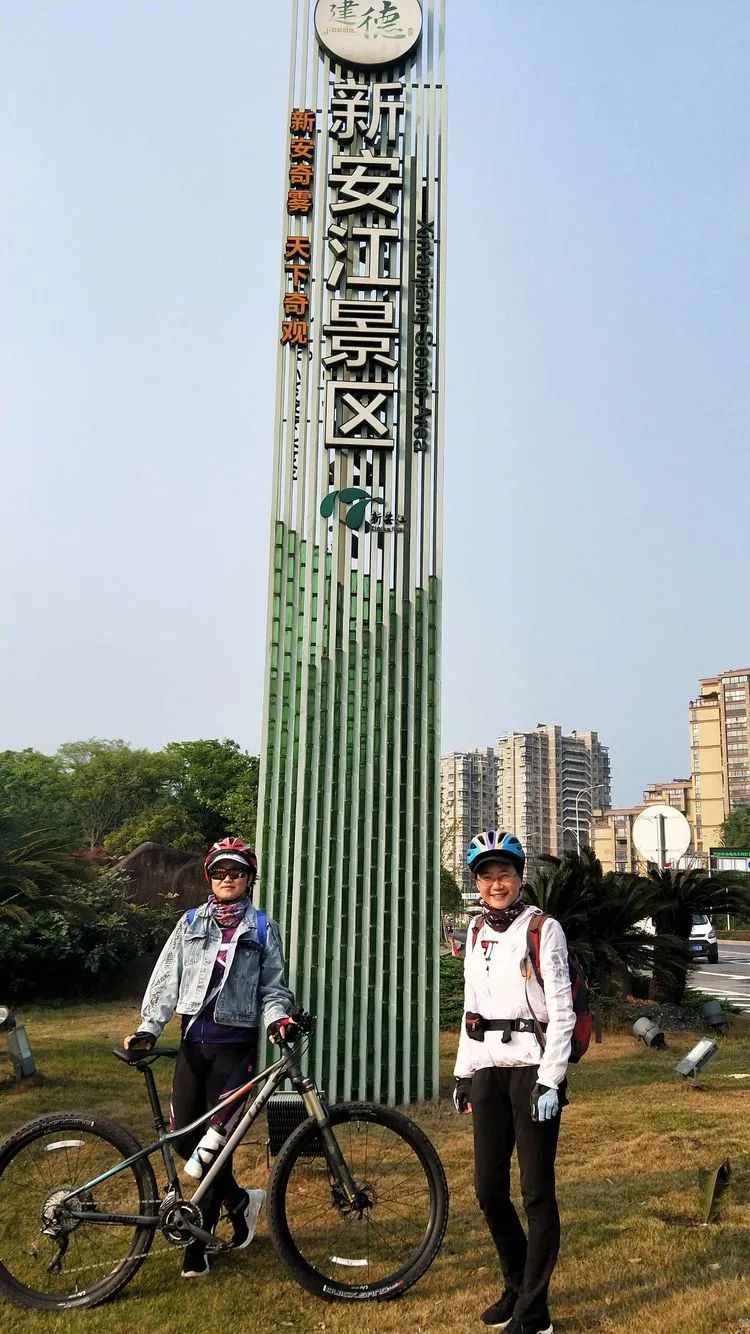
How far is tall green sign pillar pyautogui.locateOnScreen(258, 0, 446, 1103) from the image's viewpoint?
7910 mm

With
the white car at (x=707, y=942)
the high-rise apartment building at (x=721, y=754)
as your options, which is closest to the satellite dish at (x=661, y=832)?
the white car at (x=707, y=942)

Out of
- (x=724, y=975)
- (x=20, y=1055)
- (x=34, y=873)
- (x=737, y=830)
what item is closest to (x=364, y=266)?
(x=34, y=873)

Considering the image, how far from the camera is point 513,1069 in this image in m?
3.82

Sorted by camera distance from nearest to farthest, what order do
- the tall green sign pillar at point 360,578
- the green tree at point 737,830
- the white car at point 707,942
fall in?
the tall green sign pillar at point 360,578
the white car at point 707,942
the green tree at point 737,830

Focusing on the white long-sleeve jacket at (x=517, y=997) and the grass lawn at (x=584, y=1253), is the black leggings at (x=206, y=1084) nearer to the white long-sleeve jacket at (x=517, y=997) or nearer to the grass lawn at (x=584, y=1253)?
the grass lawn at (x=584, y=1253)

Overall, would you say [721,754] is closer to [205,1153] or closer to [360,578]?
[360,578]

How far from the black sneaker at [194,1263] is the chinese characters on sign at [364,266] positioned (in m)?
5.94

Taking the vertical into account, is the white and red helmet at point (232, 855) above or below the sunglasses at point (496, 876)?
above

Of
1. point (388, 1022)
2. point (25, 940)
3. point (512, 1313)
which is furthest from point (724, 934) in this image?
point (512, 1313)

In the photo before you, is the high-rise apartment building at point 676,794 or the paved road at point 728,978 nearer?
the paved road at point 728,978

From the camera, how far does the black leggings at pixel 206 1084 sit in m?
4.31

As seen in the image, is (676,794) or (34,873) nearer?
(34,873)

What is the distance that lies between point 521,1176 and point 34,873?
6.87 m

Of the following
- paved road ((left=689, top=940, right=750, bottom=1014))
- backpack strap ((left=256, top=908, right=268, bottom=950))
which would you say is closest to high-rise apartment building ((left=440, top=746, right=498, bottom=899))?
paved road ((left=689, top=940, right=750, bottom=1014))
